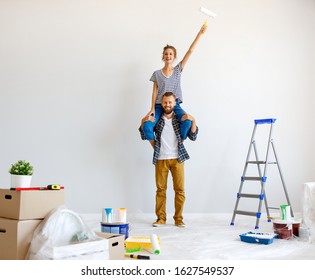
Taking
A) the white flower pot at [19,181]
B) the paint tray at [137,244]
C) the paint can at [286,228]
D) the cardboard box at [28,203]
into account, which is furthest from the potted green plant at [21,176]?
the paint can at [286,228]

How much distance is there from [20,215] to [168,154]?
1.86m

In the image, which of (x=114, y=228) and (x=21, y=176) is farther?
(x=114, y=228)

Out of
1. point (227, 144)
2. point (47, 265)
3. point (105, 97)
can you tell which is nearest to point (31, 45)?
point (105, 97)

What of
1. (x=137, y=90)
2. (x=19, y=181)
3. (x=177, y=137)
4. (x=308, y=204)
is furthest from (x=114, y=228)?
(x=137, y=90)

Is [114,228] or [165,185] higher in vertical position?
[165,185]

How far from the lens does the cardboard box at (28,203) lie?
196cm

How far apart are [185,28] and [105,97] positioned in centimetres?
111

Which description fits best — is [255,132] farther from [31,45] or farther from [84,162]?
[31,45]

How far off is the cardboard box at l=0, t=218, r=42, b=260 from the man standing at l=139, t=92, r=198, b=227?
1778 millimetres

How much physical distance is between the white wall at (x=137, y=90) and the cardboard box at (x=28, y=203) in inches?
74.3

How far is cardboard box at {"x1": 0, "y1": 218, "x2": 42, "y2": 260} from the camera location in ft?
6.21

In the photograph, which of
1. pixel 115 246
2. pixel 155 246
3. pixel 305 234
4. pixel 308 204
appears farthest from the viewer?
pixel 308 204

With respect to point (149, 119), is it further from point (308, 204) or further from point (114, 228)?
point (308, 204)

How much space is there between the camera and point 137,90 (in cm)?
407
